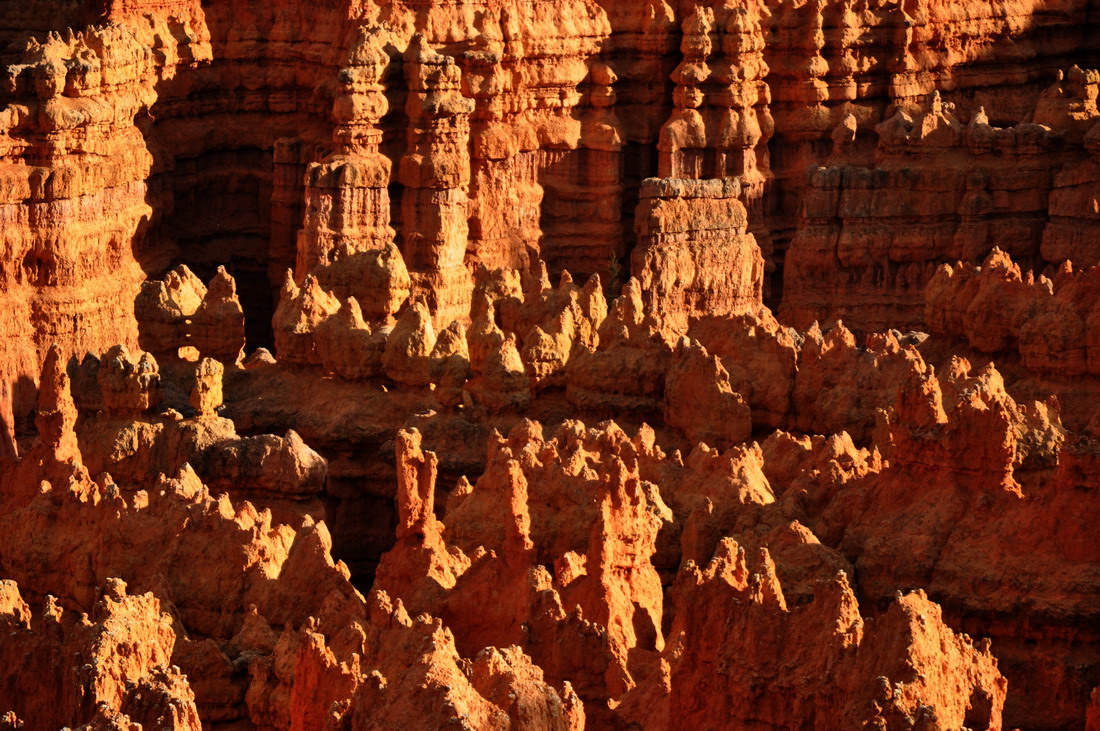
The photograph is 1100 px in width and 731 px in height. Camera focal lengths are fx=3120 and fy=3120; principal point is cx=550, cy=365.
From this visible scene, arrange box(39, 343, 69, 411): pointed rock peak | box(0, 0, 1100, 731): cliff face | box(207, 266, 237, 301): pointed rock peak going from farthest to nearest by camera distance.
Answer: box(207, 266, 237, 301): pointed rock peak < box(39, 343, 69, 411): pointed rock peak < box(0, 0, 1100, 731): cliff face

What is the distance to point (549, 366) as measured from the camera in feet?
92.6

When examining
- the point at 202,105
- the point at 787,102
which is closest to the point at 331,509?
the point at 202,105

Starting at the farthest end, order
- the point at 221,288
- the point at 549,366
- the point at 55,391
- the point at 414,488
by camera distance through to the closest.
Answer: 1. the point at 221,288
2. the point at 549,366
3. the point at 55,391
4. the point at 414,488

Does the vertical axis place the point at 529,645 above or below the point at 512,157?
below

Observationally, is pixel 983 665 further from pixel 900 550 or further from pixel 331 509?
pixel 331 509

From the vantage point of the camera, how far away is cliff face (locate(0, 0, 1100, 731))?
19.1m

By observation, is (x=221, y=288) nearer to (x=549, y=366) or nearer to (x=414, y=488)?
(x=549, y=366)

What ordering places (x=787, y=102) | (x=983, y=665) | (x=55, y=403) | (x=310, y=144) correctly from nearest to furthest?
(x=983, y=665) → (x=55, y=403) → (x=310, y=144) → (x=787, y=102)

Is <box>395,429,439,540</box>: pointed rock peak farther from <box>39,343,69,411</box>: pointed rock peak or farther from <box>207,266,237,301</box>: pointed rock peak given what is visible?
<box>207,266,237,301</box>: pointed rock peak

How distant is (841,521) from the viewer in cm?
2169

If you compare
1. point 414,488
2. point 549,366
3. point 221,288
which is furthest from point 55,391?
point 414,488

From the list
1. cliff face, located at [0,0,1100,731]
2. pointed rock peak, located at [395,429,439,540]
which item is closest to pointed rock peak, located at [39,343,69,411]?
cliff face, located at [0,0,1100,731]

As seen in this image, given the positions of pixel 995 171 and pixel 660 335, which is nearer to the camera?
pixel 660 335

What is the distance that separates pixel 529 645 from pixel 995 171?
72.5 ft
